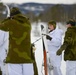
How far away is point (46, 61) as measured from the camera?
5.83 m

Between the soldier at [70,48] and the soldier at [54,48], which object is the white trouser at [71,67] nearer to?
the soldier at [70,48]

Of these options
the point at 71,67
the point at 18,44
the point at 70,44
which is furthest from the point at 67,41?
the point at 18,44

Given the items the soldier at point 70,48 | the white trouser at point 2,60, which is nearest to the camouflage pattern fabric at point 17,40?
the white trouser at point 2,60

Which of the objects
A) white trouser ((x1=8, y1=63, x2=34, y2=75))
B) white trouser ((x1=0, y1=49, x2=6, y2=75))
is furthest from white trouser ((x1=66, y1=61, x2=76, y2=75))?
white trouser ((x1=0, y1=49, x2=6, y2=75))

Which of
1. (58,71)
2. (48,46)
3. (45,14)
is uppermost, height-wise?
(45,14)

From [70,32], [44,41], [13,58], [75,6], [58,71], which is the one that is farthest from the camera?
[75,6]

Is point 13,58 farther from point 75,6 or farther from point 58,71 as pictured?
point 75,6

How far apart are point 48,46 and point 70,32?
104cm

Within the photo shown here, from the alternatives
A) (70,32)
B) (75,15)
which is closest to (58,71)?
(70,32)

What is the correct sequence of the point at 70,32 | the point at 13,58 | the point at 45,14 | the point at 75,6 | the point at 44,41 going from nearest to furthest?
the point at 13,58 → the point at 70,32 → the point at 44,41 → the point at 45,14 → the point at 75,6

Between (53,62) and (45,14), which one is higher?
(45,14)

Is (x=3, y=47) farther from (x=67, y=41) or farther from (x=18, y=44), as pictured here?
(x=67, y=41)

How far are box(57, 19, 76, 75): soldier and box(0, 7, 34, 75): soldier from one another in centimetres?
86

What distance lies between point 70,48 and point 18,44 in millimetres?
1188
